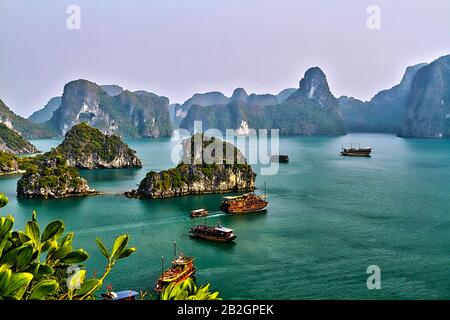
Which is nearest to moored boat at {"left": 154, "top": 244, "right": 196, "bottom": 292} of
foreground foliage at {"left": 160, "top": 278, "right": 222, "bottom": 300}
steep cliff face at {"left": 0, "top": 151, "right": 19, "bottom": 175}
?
foreground foliage at {"left": 160, "top": 278, "right": 222, "bottom": 300}

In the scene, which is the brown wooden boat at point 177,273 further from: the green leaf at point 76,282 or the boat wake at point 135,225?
the green leaf at point 76,282

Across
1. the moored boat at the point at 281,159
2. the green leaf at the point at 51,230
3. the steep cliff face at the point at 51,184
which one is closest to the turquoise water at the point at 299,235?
the steep cliff face at the point at 51,184

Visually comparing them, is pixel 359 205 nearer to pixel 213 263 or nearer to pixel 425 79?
pixel 213 263

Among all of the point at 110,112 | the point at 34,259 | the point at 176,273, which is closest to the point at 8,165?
the point at 176,273

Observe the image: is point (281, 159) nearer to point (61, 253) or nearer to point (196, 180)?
point (196, 180)

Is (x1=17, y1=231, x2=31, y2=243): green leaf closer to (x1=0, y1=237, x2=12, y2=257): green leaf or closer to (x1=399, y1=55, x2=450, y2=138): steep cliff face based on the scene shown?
(x1=0, y1=237, x2=12, y2=257): green leaf
